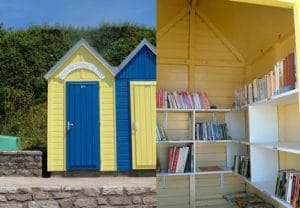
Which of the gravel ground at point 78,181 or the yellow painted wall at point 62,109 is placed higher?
the yellow painted wall at point 62,109

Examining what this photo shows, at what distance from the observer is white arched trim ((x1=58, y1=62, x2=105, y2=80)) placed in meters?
1.97

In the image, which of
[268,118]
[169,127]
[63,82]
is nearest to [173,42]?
[169,127]

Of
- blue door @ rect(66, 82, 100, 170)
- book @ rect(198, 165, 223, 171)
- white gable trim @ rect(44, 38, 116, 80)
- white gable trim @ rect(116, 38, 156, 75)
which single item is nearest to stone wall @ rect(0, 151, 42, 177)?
blue door @ rect(66, 82, 100, 170)

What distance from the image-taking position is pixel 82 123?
6.41 feet

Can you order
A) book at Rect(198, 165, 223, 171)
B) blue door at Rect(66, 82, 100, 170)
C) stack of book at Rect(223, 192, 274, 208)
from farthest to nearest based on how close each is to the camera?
1. book at Rect(198, 165, 223, 171)
2. stack of book at Rect(223, 192, 274, 208)
3. blue door at Rect(66, 82, 100, 170)

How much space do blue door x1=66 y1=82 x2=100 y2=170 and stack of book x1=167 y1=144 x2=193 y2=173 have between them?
1.47 m

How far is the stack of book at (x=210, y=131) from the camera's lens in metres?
3.40

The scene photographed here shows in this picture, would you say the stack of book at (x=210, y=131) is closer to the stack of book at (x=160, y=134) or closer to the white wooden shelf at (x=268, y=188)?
the stack of book at (x=160, y=134)

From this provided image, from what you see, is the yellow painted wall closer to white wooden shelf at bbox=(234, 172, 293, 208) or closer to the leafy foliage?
the leafy foliage

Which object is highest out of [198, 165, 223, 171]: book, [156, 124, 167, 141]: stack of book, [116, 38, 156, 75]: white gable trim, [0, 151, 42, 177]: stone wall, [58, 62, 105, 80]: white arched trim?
[116, 38, 156, 75]: white gable trim

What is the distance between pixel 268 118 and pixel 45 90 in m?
1.95

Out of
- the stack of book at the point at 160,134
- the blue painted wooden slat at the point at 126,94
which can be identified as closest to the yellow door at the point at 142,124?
the blue painted wooden slat at the point at 126,94

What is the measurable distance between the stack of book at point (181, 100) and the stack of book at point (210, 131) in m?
0.18

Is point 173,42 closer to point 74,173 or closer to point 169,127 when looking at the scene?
point 169,127
